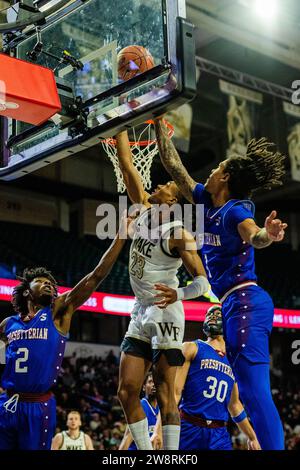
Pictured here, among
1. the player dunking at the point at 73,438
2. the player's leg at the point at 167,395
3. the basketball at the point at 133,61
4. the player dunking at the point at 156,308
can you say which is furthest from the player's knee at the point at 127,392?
the player dunking at the point at 73,438

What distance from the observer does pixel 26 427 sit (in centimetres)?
482

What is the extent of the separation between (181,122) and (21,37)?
7853 mm

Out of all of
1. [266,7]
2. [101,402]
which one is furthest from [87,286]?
[101,402]

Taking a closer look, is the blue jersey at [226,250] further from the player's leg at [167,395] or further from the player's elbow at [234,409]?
the player's elbow at [234,409]

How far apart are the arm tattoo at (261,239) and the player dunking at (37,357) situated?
1.31 m

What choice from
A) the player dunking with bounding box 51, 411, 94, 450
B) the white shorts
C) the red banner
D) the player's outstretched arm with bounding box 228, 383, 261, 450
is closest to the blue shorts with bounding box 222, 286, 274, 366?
the white shorts

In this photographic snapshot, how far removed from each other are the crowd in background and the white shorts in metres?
7.78

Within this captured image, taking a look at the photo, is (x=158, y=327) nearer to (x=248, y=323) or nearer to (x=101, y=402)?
(x=248, y=323)

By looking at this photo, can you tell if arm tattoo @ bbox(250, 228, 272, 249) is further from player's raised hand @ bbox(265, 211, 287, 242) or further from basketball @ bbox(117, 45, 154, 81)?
basketball @ bbox(117, 45, 154, 81)

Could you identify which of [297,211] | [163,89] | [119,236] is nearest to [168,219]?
[119,236]

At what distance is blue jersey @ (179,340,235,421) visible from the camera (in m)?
5.99

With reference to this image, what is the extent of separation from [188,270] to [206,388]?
6.24ft

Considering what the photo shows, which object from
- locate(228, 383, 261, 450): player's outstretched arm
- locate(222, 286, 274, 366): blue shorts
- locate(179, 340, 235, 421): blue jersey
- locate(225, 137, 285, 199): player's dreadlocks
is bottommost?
locate(228, 383, 261, 450): player's outstretched arm

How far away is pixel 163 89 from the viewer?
13.0ft
